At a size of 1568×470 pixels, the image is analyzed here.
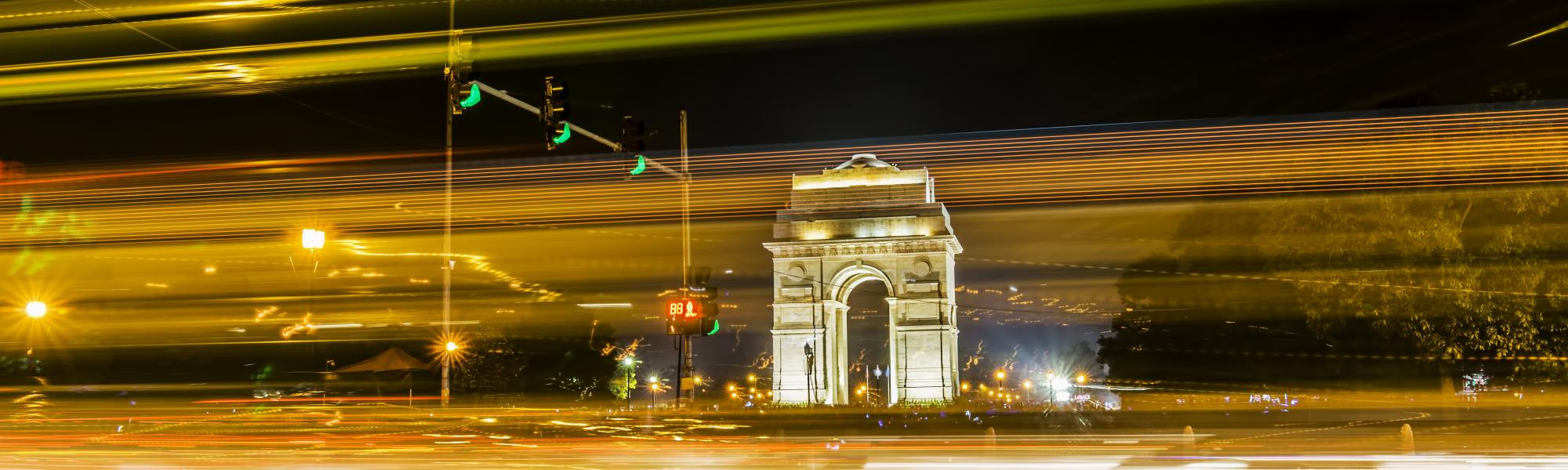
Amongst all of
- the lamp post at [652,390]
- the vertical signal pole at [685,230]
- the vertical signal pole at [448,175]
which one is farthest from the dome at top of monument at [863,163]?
the vertical signal pole at [685,230]

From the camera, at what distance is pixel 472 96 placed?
34.2 ft

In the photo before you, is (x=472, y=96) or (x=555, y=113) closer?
(x=472, y=96)

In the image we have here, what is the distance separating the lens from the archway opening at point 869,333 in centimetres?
4512

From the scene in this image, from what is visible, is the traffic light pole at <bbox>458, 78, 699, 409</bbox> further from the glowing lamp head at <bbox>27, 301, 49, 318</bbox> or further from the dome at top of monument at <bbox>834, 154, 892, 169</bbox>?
the dome at top of monument at <bbox>834, 154, 892, 169</bbox>

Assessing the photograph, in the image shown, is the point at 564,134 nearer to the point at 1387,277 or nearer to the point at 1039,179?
the point at 1039,179

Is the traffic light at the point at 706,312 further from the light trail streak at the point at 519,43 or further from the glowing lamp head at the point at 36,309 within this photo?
the glowing lamp head at the point at 36,309

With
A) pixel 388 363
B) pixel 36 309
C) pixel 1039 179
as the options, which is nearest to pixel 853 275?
pixel 388 363

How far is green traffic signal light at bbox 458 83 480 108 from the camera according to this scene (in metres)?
10.4

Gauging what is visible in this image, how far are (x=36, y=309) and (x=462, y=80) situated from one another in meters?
8.60

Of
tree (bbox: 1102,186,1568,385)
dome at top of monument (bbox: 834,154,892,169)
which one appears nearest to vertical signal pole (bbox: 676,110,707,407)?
tree (bbox: 1102,186,1568,385)

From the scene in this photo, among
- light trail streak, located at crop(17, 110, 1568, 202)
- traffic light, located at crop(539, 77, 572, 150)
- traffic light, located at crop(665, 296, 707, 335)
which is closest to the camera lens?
traffic light, located at crop(539, 77, 572, 150)

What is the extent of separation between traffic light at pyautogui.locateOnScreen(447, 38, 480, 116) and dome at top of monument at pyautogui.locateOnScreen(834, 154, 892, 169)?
2849 centimetres

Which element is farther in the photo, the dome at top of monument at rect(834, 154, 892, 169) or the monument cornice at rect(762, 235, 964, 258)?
the dome at top of monument at rect(834, 154, 892, 169)

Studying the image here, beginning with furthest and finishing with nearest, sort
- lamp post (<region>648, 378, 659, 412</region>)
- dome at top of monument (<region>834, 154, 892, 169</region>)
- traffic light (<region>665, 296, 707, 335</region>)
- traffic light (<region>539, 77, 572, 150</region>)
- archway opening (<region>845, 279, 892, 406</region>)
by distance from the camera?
archway opening (<region>845, 279, 892, 406</region>)
dome at top of monument (<region>834, 154, 892, 169</region>)
lamp post (<region>648, 378, 659, 412</region>)
traffic light (<region>665, 296, 707, 335</region>)
traffic light (<region>539, 77, 572, 150</region>)
